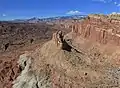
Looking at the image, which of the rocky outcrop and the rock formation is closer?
the rocky outcrop

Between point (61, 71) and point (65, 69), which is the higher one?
point (65, 69)

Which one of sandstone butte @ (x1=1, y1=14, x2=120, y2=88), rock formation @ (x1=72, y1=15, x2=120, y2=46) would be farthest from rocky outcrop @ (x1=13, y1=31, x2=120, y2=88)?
rock formation @ (x1=72, y1=15, x2=120, y2=46)

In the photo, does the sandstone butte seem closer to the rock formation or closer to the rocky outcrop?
the rocky outcrop

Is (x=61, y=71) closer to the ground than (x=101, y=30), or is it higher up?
closer to the ground

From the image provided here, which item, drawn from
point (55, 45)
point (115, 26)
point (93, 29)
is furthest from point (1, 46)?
point (55, 45)

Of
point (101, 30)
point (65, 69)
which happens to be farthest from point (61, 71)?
point (101, 30)

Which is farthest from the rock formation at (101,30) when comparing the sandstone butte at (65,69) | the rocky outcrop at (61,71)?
the rocky outcrop at (61,71)

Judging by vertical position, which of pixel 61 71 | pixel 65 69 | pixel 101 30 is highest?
pixel 101 30

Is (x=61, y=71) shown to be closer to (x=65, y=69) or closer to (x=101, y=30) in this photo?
(x=65, y=69)

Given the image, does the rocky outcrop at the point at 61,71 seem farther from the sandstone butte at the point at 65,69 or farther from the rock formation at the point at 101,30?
the rock formation at the point at 101,30

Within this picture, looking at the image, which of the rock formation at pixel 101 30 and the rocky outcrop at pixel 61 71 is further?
the rock formation at pixel 101 30

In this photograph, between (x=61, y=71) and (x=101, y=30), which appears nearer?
(x=61, y=71)

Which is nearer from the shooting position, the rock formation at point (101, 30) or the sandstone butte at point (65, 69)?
the sandstone butte at point (65, 69)

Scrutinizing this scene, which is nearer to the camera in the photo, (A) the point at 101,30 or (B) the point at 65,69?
(B) the point at 65,69
